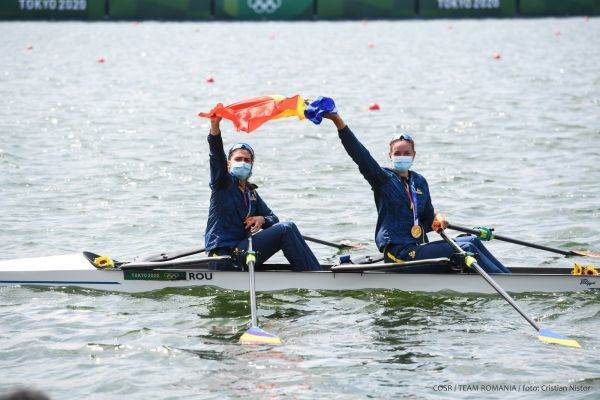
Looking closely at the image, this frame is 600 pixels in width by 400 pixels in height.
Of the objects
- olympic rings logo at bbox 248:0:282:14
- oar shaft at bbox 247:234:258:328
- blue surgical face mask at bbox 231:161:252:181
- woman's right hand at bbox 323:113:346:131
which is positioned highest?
olympic rings logo at bbox 248:0:282:14

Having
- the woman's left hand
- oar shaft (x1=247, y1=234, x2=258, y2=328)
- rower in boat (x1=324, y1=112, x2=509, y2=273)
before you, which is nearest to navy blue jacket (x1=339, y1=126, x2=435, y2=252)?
rower in boat (x1=324, y1=112, x2=509, y2=273)

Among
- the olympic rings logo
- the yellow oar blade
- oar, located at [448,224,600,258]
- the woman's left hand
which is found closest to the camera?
the woman's left hand

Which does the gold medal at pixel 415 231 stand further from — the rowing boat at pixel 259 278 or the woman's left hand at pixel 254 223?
the woman's left hand at pixel 254 223

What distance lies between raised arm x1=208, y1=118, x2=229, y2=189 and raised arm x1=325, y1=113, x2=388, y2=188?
115cm

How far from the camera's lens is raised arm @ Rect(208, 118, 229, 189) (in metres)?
11.5

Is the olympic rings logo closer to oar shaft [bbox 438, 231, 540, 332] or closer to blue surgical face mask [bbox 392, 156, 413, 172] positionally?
blue surgical face mask [bbox 392, 156, 413, 172]

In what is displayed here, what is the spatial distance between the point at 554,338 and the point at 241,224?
355cm

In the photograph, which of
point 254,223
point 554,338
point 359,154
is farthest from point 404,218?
point 554,338

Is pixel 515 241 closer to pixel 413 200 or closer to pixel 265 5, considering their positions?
pixel 413 200

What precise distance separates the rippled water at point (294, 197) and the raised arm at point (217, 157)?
4.42 feet

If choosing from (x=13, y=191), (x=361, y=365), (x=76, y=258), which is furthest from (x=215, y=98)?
(x=361, y=365)

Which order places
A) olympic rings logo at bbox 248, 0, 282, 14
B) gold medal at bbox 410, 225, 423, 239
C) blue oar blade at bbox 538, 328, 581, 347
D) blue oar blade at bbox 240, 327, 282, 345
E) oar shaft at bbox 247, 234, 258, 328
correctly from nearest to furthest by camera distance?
blue oar blade at bbox 538, 328, 581, 347 → blue oar blade at bbox 240, 327, 282, 345 → oar shaft at bbox 247, 234, 258, 328 → gold medal at bbox 410, 225, 423, 239 → olympic rings logo at bbox 248, 0, 282, 14

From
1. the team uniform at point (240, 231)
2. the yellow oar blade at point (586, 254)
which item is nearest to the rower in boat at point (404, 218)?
the team uniform at point (240, 231)

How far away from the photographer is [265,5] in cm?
5081
